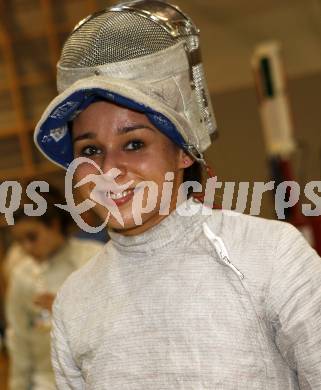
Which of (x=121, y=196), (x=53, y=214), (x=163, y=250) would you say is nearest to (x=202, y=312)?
(x=163, y=250)

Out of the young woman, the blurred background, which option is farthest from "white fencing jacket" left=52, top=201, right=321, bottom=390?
the blurred background

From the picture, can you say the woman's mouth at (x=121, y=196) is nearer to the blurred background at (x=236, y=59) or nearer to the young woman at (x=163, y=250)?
the young woman at (x=163, y=250)

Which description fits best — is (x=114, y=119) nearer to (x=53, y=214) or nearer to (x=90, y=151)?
(x=90, y=151)

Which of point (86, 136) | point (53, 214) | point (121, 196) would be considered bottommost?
point (53, 214)

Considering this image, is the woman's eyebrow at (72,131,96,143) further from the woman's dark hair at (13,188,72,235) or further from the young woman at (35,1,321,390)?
the woman's dark hair at (13,188,72,235)

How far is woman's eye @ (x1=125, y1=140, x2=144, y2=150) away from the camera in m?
1.40

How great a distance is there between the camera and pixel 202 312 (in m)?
1.35

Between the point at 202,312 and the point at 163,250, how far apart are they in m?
0.14

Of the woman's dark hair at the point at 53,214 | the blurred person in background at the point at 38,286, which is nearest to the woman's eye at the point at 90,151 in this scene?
the blurred person in background at the point at 38,286

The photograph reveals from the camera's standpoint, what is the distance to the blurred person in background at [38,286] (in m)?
3.18

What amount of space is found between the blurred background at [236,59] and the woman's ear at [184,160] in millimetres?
6139

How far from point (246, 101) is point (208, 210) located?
21.0ft

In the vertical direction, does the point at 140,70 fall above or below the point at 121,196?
above

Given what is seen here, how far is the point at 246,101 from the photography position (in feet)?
25.4
